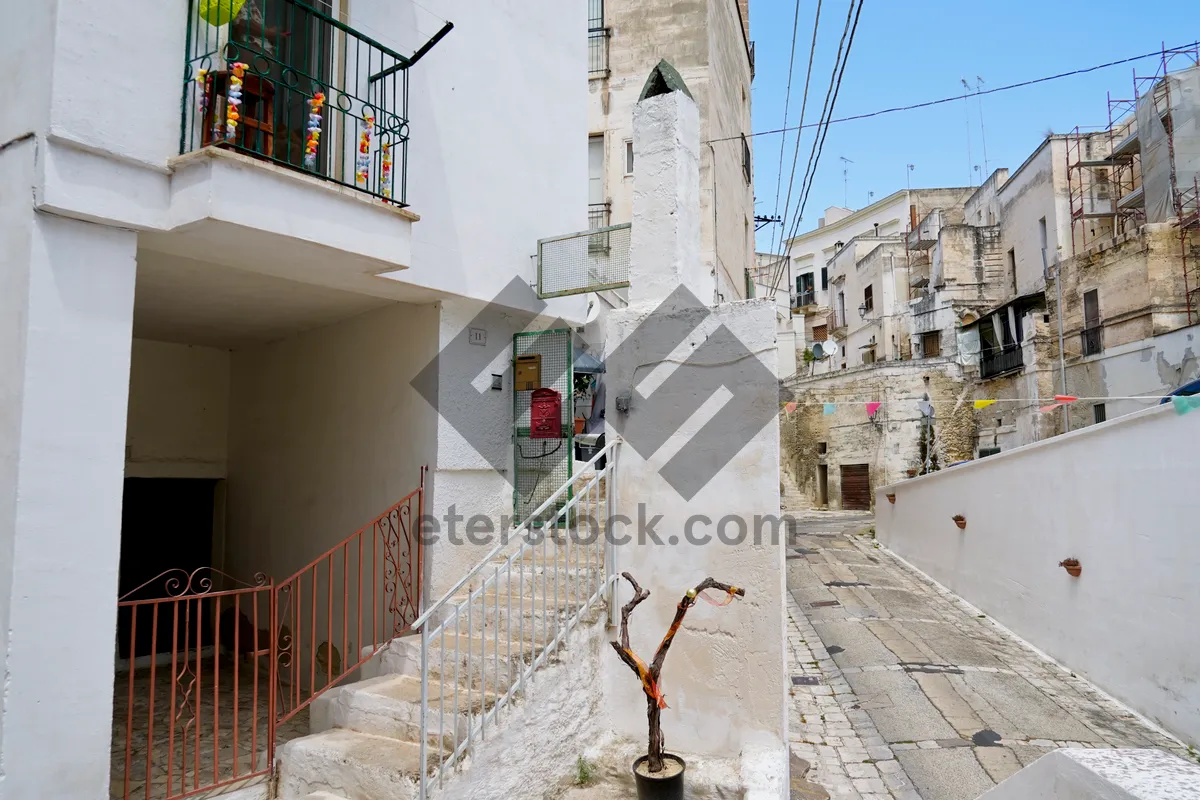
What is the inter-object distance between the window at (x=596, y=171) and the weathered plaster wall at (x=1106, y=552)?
7991mm

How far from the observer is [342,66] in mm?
5625

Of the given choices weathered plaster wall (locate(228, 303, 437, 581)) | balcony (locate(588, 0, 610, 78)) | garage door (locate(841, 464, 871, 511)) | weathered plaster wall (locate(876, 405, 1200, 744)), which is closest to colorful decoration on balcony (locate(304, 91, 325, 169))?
weathered plaster wall (locate(228, 303, 437, 581))

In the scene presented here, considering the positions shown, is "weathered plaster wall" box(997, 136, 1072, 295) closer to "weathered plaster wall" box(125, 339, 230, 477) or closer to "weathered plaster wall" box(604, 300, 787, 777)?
"weathered plaster wall" box(604, 300, 787, 777)

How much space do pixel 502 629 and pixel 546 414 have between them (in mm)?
2189

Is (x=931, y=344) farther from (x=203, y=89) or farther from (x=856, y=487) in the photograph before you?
(x=203, y=89)

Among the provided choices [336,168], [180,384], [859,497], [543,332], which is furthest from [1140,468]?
[859,497]

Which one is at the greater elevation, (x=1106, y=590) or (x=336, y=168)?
(x=336, y=168)

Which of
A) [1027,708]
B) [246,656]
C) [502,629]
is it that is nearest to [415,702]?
[502,629]

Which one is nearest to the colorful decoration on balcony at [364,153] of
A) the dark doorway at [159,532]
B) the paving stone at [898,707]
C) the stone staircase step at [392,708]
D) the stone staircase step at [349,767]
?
the stone staircase step at [392,708]

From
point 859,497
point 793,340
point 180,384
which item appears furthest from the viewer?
point 793,340

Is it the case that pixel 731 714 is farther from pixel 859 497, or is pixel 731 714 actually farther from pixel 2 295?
pixel 859 497

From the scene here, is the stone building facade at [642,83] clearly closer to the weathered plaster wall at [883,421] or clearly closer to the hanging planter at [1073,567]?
the hanging planter at [1073,567]

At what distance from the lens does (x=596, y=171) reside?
14.1 m

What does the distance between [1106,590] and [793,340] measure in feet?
102
